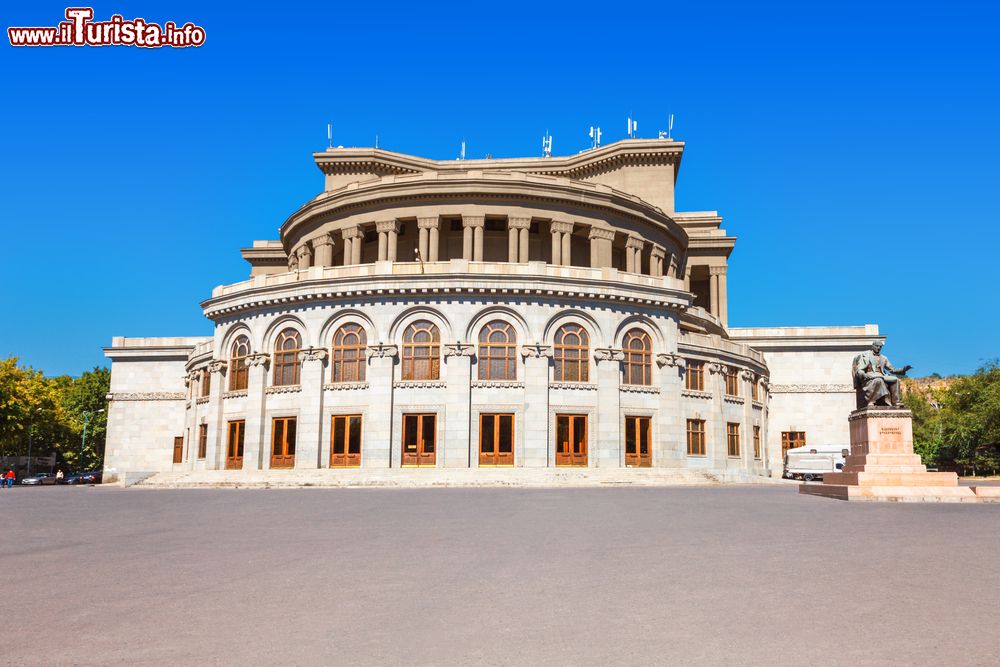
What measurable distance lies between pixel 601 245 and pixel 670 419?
14.7 m

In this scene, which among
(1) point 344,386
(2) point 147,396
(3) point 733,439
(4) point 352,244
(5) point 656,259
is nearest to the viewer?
(1) point 344,386

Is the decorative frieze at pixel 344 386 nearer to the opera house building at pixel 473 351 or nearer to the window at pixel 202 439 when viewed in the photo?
the opera house building at pixel 473 351

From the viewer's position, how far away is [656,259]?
57875mm

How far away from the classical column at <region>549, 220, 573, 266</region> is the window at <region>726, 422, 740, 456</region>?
14.2 meters

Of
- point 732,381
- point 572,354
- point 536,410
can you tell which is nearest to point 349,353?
point 536,410

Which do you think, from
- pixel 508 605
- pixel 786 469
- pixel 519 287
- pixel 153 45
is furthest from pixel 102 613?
pixel 786 469

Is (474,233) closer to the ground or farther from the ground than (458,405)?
farther from the ground

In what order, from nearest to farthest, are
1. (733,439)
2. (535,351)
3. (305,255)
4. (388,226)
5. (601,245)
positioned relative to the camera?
1. (535,351)
2. (733,439)
3. (388,226)
4. (601,245)
5. (305,255)

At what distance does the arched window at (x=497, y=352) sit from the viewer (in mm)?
42094

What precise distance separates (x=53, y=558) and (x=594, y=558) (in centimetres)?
789

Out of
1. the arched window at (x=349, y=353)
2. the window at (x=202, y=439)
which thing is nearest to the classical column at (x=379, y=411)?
the arched window at (x=349, y=353)

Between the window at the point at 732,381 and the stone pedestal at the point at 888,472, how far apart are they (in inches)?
877

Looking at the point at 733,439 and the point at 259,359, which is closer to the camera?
the point at 259,359

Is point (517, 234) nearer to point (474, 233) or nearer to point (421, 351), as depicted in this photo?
point (474, 233)
